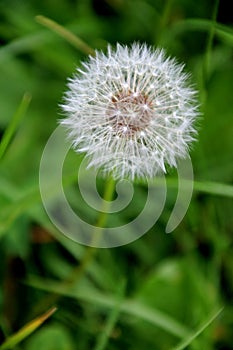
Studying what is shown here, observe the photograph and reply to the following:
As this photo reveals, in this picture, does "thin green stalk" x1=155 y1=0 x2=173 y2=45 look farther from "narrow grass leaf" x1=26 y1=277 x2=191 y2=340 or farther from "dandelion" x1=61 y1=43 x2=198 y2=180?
"narrow grass leaf" x1=26 y1=277 x2=191 y2=340

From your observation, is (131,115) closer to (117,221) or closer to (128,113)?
(128,113)

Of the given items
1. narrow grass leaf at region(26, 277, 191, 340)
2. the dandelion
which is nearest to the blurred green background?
narrow grass leaf at region(26, 277, 191, 340)

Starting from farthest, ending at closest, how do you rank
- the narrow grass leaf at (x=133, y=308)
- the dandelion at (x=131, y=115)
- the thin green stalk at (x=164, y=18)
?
1. the thin green stalk at (x=164, y=18)
2. the narrow grass leaf at (x=133, y=308)
3. the dandelion at (x=131, y=115)

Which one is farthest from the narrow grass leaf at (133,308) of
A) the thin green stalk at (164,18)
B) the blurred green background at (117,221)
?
the thin green stalk at (164,18)

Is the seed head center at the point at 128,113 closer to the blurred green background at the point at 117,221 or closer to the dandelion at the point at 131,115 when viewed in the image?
the dandelion at the point at 131,115

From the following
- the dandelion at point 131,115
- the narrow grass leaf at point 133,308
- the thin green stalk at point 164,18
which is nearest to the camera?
the dandelion at point 131,115

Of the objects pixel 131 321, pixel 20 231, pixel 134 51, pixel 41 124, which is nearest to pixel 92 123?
pixel 134 51

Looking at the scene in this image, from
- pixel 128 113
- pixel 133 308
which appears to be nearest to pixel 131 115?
pixel 128 113
